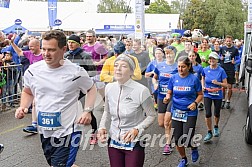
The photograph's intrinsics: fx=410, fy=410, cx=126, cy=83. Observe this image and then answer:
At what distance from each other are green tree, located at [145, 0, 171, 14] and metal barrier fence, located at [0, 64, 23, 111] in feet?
264

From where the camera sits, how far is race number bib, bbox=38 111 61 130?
392 cm

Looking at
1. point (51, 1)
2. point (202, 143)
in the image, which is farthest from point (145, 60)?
point (51, 1)

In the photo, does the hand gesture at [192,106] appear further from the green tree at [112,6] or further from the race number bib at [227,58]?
the green tree at [112,6]

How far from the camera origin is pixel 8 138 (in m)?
7.67

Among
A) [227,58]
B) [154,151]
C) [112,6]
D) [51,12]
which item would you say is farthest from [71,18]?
[112,6]

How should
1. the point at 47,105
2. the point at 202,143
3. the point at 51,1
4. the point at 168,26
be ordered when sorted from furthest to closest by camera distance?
1. the point at 168,26
2. the point at 51,1
3. the point at 202,143
4. the point at 47,105

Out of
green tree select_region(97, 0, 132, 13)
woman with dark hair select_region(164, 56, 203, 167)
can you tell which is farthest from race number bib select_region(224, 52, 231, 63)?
green tree select_region(97, 0, 132, 13)

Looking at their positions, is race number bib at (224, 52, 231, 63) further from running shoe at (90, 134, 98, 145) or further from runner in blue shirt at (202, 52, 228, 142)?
running shoe at (90, 134, 98, 145)

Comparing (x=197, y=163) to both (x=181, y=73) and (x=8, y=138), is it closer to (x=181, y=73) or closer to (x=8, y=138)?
(x=181, y=73)

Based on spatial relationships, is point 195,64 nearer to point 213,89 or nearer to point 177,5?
point 213,89

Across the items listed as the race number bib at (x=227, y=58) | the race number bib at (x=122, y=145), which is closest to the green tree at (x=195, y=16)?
the race number bib at (x=227, y=58)

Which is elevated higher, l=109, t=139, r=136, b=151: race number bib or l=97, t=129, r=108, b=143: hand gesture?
l=97, t=129, r=108, b=143: hand gesture

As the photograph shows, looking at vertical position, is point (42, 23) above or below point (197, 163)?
above

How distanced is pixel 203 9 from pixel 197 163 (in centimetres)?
6207
